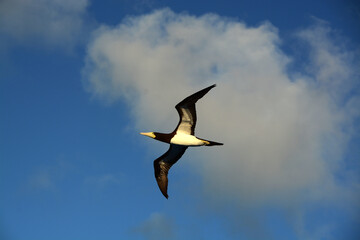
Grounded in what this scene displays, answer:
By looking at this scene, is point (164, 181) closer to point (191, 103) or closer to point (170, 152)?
point (170, 152)

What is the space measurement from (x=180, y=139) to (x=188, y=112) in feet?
6.61

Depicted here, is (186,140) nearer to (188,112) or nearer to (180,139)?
(180,139)

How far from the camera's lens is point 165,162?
25.9 m

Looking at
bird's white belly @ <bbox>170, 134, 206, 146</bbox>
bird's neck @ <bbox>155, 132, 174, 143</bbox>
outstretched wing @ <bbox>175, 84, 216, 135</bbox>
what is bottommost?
bird's white belly @ <bbox>170, 134, 206, 146</bbox>

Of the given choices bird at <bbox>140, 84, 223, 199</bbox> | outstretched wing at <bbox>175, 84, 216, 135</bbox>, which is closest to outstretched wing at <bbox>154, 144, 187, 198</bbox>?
bird at <bbox>140, 84, 223, 199</bbox>

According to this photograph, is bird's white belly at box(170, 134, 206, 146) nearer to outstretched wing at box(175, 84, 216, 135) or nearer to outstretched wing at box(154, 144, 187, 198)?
outstretched wing at box(175, 84, 216, 135)

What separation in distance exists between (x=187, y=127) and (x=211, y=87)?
4.19 m

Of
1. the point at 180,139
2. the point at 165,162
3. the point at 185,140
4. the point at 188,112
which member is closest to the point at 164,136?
the point at 180,139

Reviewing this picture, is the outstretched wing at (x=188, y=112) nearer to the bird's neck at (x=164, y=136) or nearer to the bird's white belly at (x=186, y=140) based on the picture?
the bird's white belly at (x=186, y=140)

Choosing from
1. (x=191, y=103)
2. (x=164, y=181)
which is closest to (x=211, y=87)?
(x=191, y=103)

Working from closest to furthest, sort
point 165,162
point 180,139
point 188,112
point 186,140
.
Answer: point 188,112 → point 186,140 → point 180,139 → point 165,162

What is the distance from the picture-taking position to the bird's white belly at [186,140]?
23.0m

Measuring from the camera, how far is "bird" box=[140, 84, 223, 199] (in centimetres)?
2203

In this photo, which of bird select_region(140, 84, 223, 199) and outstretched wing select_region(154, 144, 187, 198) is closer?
bird select_region(140, 84, 223, 199)
